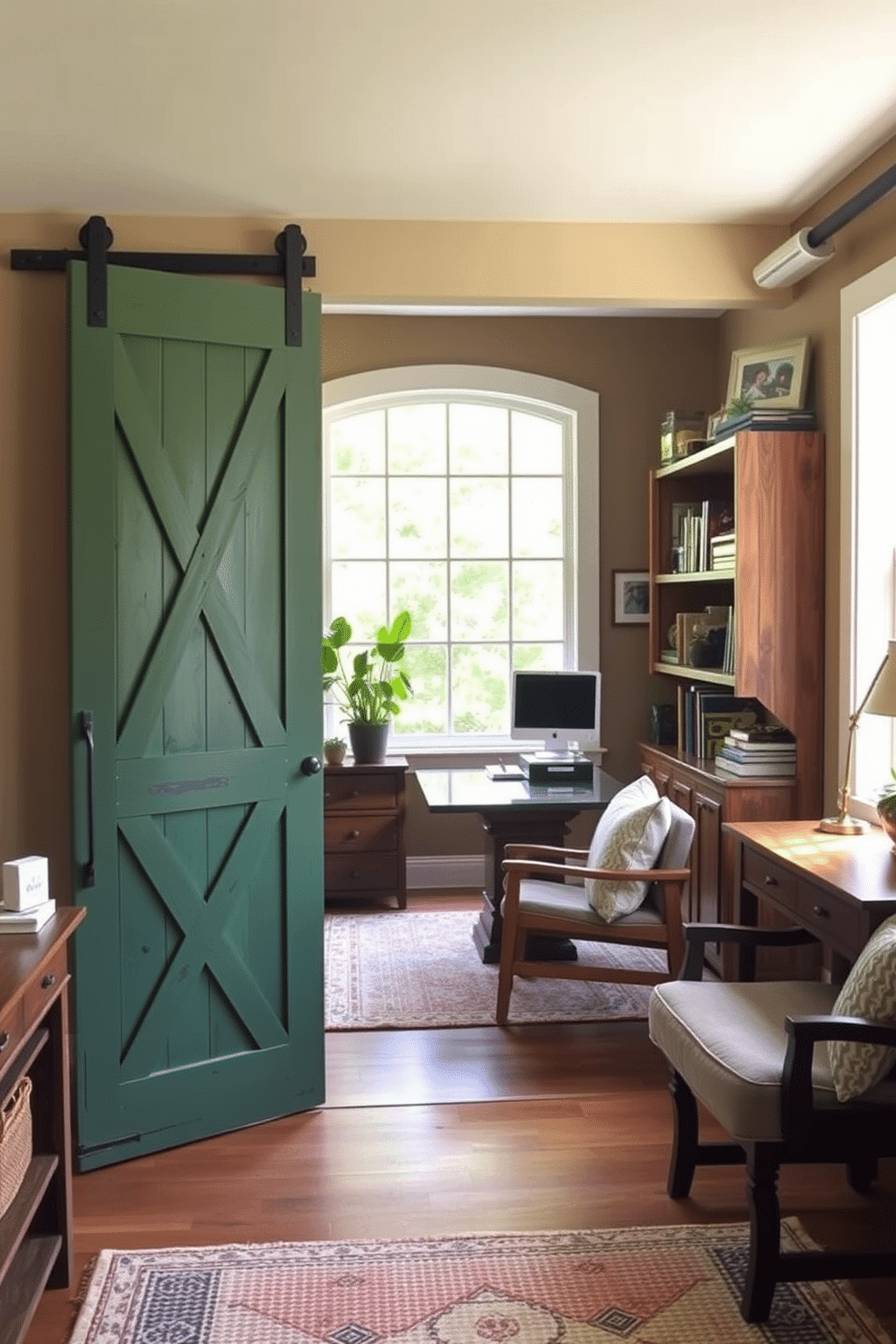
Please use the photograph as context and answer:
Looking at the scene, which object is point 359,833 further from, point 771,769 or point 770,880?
point 770,880

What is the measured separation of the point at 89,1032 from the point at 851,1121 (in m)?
2.03

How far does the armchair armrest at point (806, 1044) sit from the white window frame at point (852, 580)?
68.5 inches

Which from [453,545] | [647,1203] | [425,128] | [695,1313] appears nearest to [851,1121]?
[695,1313]

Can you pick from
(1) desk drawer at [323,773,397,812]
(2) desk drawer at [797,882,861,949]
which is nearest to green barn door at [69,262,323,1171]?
(2) desk drawer at [797,882,861,949]

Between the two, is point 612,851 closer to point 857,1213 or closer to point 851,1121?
point 857,1213

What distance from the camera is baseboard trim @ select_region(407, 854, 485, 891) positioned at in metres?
6.71

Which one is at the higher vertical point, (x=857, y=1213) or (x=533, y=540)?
(x=533, y=540)

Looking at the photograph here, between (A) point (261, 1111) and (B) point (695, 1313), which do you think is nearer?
(B) point (695, 1313)

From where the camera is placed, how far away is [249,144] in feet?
12.3

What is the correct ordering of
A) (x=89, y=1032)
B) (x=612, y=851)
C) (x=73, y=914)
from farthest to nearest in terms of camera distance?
1. (x=612, y=851)
2. (x=89, y=1032)
3. (x=73, y=914)

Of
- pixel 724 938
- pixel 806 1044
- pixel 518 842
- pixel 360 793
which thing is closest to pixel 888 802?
pixel 724 938

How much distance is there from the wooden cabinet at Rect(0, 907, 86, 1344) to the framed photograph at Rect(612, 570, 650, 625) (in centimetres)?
429

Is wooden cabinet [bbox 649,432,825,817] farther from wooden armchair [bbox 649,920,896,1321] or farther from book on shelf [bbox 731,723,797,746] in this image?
wooden armchair [bbox 649,920,896,1321]

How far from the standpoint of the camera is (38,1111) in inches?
110
